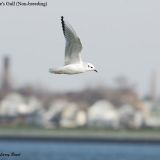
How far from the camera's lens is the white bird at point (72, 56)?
44.7 ft

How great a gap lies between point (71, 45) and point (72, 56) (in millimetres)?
261

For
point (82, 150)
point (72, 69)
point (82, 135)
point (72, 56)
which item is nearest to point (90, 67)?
point (72, 56)

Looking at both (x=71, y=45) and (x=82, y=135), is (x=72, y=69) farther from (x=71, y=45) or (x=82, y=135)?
(x=82, y=135)

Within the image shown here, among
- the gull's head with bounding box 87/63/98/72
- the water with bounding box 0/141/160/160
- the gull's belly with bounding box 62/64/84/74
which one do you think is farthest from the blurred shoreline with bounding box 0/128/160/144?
the gull's belly with bounding box 62/64/84/74

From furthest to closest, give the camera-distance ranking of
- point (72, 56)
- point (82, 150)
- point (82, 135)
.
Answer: point (82, 150), point (82, 135), point (72, 56)

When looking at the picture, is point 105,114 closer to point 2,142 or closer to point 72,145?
point 2,142

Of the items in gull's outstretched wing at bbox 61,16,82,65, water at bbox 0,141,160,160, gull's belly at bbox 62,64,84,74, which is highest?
gull's outstretched wing at bbox 61,16,82,65

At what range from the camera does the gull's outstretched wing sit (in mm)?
13562

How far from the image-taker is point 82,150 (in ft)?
152

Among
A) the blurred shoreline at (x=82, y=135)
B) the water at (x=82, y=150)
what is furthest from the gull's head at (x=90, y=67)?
the blurred shoreline at (x=82, y=135)

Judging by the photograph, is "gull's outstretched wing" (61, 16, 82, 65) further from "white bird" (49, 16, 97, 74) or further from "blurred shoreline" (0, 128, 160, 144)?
"blurred shoreline" (0, 128, 160, 144)

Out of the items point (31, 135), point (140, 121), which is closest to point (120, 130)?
point (140, 121)

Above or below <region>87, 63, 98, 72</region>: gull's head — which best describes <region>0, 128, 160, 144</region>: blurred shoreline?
below

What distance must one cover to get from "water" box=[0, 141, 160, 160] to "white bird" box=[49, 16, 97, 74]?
2346cm
